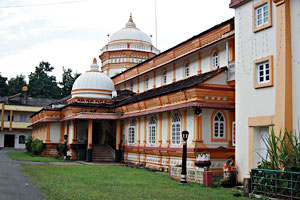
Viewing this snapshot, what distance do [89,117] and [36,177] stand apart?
12462 mm

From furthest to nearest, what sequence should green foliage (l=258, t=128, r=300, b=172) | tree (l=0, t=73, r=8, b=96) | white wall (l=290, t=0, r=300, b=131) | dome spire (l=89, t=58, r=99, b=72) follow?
1. tree (l=0, t=73, r=8, b=96)
2. dome spire (l=89, t=58, r=99, b=72)
3. white wall (l=290, t=0, r=300, b=131)
4. green foliage (l=258, t=128, r=300, b=172)

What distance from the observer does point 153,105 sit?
79.9 feet

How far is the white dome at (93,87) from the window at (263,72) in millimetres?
20161

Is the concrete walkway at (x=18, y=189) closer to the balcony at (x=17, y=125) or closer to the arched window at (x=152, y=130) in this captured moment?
the arched window at (x=152, y=130)

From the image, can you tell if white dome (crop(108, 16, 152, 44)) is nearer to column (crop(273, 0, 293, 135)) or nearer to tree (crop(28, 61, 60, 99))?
column (crop(273, 0, 293, 135))

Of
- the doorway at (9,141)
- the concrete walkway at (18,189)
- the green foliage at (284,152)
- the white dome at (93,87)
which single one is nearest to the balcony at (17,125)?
the doorway at (9,141)

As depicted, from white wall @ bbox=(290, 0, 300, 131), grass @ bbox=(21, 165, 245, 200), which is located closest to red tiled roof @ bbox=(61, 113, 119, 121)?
grass @ bbox=(21, 165, 245, 200)

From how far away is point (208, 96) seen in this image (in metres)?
19.5

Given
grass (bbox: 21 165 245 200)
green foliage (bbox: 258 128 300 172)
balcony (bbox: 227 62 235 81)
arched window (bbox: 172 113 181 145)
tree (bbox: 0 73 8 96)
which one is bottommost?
grass (bbox: 21 165 245 200)

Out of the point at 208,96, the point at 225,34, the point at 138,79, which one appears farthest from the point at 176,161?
the point at 138,79

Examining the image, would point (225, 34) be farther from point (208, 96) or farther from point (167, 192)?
point (167, 192)

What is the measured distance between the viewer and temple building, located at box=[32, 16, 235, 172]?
19672 millimetres

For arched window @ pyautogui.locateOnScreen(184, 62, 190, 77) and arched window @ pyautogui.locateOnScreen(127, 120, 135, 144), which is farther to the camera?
arched window @ pyautogui.locateOnScreen(127, 120, 135, 144)

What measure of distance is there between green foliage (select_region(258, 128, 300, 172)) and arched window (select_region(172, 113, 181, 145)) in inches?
338
